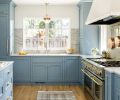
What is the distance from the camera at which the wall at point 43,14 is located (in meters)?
7.24

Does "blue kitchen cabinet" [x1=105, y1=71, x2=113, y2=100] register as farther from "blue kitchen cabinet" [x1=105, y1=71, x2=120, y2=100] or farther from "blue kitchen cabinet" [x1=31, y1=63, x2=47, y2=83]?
"blue kitchen cabinet" [x1=31, y1=63, x2=47, y2=83]

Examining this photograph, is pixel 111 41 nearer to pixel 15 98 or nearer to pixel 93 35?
pixel 93 35

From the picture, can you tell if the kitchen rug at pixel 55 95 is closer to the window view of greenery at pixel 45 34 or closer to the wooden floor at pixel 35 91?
the wooden floor at pixel 35 91

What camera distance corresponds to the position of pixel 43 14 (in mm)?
7270

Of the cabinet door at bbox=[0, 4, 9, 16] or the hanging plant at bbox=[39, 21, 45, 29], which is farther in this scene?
the hanging plant at bbox=[39, 21, 45, 29]

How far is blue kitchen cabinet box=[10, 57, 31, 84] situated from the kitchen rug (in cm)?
104

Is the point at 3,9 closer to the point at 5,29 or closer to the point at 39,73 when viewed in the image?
the point at 5,29

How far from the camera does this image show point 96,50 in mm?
6402

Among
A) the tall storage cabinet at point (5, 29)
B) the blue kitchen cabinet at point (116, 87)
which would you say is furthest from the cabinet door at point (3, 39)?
the blue kitchen cabinet at point (116, 87)

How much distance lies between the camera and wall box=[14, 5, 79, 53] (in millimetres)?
7238

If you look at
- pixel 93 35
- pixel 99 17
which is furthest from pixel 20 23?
pixel 99 17

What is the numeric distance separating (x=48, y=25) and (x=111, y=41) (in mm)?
2575

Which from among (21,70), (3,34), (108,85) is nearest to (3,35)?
(3,34)

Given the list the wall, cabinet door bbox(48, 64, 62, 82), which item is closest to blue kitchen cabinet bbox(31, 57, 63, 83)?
cabinet door bbox(48, 64, 62, 82)
